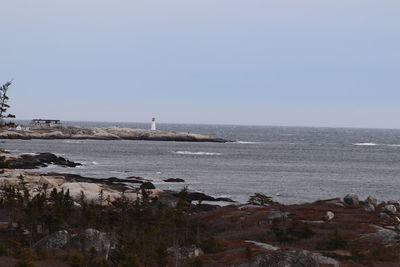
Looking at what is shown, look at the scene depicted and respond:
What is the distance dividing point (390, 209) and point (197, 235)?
90.9ft

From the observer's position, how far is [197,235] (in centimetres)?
5172

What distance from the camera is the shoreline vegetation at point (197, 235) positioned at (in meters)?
39.2

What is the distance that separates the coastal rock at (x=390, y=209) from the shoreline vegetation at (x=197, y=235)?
0.11 metres

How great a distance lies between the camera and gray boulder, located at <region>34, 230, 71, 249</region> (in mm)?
46906

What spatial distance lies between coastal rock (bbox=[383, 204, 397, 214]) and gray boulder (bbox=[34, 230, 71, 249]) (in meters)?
37.8

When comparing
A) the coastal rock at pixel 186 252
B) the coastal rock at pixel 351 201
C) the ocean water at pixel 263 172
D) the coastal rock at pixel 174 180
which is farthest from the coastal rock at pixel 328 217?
the coastal rock at pixel 174 180

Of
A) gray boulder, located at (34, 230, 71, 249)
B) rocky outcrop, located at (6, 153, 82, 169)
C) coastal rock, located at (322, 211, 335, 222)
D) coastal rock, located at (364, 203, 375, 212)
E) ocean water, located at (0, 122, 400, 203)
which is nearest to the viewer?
gray boulder, located at (34, 230, 71, 249)

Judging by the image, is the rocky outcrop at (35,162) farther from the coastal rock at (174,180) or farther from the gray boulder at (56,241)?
the gray boulder at (56,241)

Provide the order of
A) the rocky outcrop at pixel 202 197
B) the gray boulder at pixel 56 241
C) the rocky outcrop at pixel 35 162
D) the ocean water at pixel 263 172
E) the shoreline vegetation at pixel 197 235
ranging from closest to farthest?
the shoreline vegetation at pixel 197 235 → the gray boulder at pixel 56 241 → the rocky outcrop at pixel 202 197 → the ocean water at pixel 263 172 → the rocky outcrop at pixel 35 162

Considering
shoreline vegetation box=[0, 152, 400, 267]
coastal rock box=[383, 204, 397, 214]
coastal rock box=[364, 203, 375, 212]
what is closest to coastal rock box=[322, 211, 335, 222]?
shoreline vegetation box=[0, 152, 400, 267]

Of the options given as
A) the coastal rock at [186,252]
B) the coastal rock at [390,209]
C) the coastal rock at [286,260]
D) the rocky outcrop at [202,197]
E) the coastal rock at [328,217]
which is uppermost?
the coastal rock at [286,260]

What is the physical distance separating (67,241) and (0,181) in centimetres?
4614

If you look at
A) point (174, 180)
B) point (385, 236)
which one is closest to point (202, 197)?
point (174, 180)

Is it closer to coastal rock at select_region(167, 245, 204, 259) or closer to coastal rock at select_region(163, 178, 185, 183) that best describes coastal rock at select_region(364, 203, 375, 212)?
coastal rock at select_region(167, 245, 204, 259)
